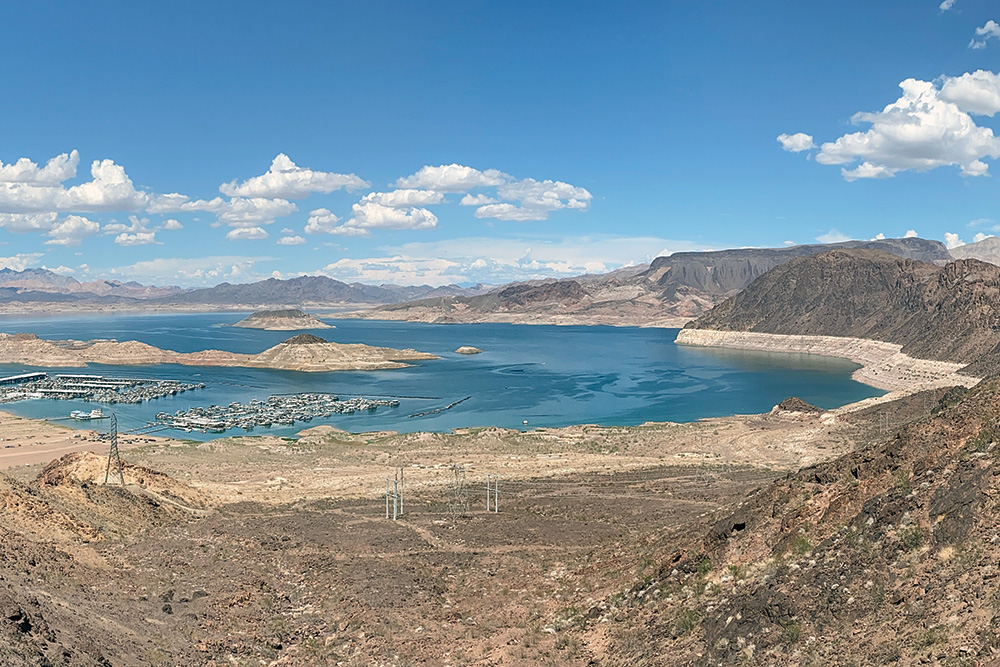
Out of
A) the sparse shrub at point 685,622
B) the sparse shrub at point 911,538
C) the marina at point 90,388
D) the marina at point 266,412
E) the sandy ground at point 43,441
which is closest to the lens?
the sparse shrub at point 911,538

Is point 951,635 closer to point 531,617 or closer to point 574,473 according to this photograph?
point 531,617

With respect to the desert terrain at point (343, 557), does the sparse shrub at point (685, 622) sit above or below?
above

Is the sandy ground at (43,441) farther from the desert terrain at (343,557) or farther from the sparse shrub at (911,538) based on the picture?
the sparse shrub at (911,538)

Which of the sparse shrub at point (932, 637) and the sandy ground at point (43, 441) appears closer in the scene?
the sparse shrub at point (932, 637)

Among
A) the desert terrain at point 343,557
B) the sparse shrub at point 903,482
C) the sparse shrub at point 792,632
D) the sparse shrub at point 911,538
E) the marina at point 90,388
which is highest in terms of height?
the sparse shrub at point 903,482

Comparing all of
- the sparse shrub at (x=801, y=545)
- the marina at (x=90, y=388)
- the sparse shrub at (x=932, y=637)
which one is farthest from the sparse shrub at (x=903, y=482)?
the marina at (x=90, y=388)

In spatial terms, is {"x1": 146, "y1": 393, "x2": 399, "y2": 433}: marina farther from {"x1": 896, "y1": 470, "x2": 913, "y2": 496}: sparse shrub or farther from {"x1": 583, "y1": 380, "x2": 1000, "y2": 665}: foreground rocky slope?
{"x1": 896, "y1": 470, "x2": 913, "y2": 496}: sparse shrub

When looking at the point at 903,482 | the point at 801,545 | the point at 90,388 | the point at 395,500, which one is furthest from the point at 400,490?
the point at 90,388

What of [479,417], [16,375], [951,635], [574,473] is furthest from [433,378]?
[951,635]

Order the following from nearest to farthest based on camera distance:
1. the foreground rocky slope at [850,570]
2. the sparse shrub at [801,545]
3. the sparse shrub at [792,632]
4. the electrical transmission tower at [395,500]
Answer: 1. the foreground rocky slope at [850,570]
2. the sparse shrub at [792,632]
3. the sparse shrub at [801,545]
4. the electrical transmission tower at [395,500]

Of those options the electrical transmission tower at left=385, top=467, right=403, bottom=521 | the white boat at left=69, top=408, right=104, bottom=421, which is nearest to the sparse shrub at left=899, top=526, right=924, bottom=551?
the electrical transmission tower at left=385, top=467, right=403, bottom=521

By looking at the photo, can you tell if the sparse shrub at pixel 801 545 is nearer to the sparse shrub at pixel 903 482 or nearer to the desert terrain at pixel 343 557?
the sparse shrub at pixel 903 482

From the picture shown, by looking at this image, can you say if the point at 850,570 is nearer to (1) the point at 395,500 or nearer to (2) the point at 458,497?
(1) the point at 395,500
